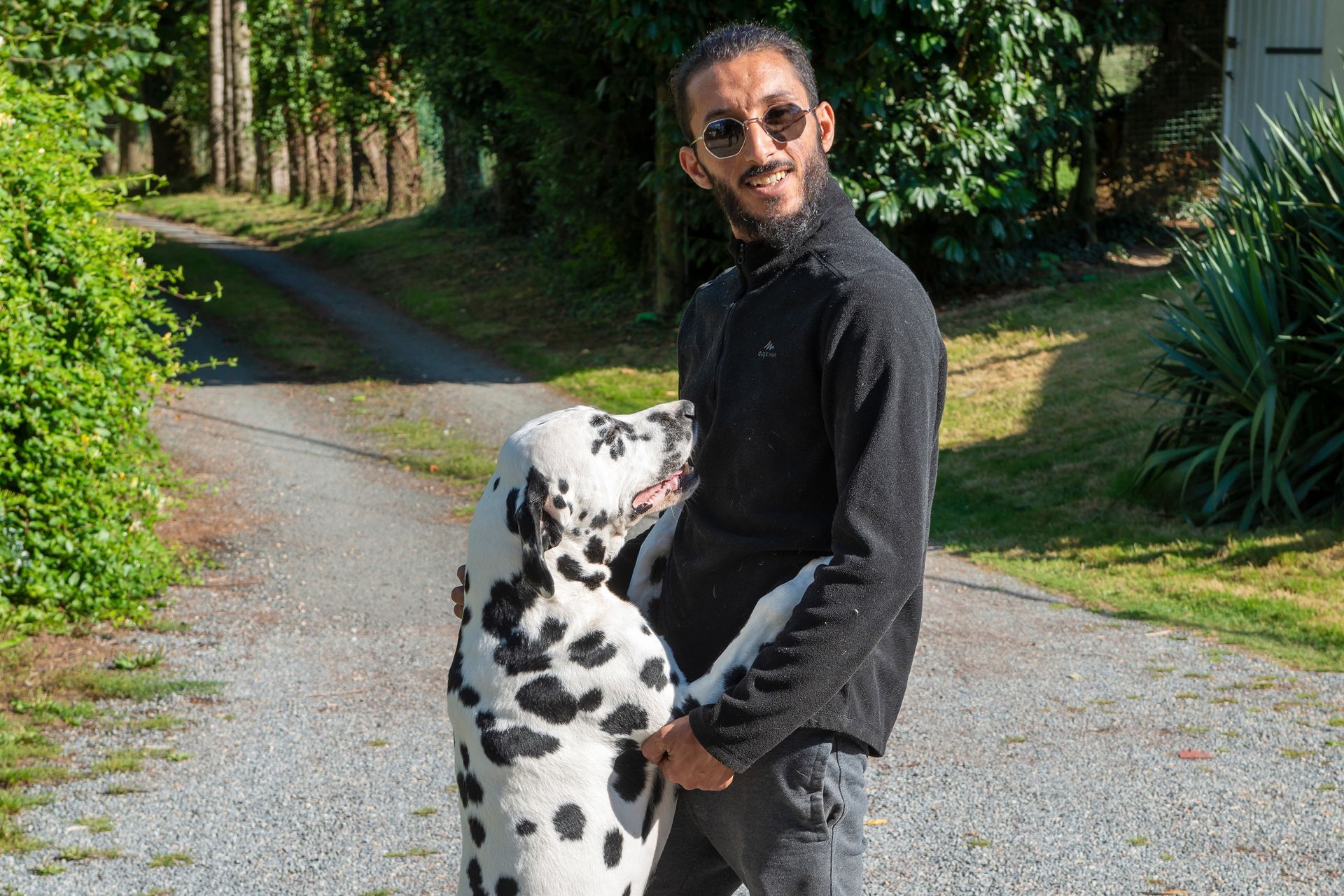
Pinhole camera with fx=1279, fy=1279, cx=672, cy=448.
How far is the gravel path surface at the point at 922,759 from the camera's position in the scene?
4660 millimetres

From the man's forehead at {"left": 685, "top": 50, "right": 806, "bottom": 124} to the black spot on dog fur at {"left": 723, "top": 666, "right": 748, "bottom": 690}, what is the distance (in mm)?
1036

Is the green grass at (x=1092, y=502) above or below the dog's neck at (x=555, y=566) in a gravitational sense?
below

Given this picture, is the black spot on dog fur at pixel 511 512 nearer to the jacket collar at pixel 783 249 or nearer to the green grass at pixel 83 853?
the jacket collar at pixel 783 249

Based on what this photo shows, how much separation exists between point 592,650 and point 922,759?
357 centimetres

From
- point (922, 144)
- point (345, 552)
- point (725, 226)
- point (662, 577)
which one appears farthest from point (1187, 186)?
point (662, 577)

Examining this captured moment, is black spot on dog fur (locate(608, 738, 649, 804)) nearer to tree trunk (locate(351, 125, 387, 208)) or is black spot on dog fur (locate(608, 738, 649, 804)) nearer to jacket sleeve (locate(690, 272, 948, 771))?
jacket sleeve (locate(690, 272, 948, 771))

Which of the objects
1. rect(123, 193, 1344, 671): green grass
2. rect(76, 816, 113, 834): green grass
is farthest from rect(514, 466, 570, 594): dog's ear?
rect(123, 193, 1344, 671): green grass

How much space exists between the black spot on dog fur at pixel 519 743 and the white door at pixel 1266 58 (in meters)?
14.0

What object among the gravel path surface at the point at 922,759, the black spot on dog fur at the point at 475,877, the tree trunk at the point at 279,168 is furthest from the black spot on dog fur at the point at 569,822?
the tree trunk at the point at 279,168

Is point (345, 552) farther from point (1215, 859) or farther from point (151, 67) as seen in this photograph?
point (1215, 859)

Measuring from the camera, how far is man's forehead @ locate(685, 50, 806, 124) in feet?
7.86

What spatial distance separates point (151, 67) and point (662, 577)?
9188 mm

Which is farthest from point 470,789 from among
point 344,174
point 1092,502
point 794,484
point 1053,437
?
point 344,174

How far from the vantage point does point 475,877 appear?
255cm
